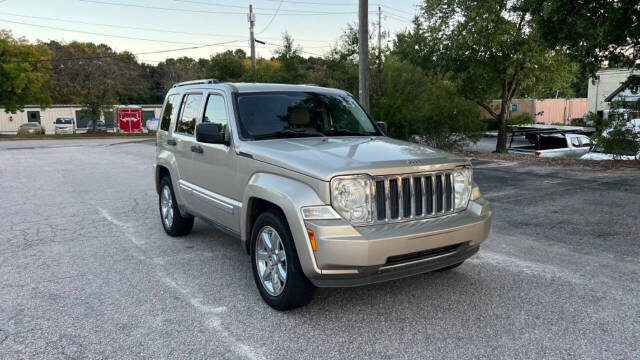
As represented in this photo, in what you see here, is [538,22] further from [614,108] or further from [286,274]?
[286,274]

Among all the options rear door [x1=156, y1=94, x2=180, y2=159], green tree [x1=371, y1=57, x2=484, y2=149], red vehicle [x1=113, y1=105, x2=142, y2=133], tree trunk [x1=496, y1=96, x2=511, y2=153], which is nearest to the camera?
rear door [x1=156, y1=94, x2=180, y2=159]

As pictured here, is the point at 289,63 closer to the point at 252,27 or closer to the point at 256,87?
the point at 252,27

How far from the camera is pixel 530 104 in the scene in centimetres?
4875

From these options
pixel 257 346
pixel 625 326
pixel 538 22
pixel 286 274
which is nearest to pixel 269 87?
pixel 286 274

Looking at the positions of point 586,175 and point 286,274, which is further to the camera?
point 586,175

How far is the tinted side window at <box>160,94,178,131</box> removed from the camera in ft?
21.6

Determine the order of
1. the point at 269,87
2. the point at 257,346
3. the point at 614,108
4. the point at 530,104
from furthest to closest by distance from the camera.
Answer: the point at 530,104 → the point at 614,108 → the point at 269,87 → the point at 257,346

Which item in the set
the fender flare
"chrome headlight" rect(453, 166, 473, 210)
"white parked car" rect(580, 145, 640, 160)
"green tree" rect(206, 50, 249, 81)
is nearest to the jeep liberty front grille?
"chrome headlight" rect(453, 166, 473, 210)

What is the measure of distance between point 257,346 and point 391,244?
1.21 metres

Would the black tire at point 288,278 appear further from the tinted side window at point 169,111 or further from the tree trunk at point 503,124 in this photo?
the tree trunk at point 503,124

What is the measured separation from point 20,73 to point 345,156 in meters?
48.4

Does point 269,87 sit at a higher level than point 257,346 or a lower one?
higher

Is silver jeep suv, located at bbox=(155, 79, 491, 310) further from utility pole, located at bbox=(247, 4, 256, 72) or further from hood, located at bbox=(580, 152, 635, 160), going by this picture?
utility pole, located at bbox=(247, 4, 256, 72)

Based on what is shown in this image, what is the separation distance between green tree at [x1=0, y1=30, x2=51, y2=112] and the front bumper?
4809cm
